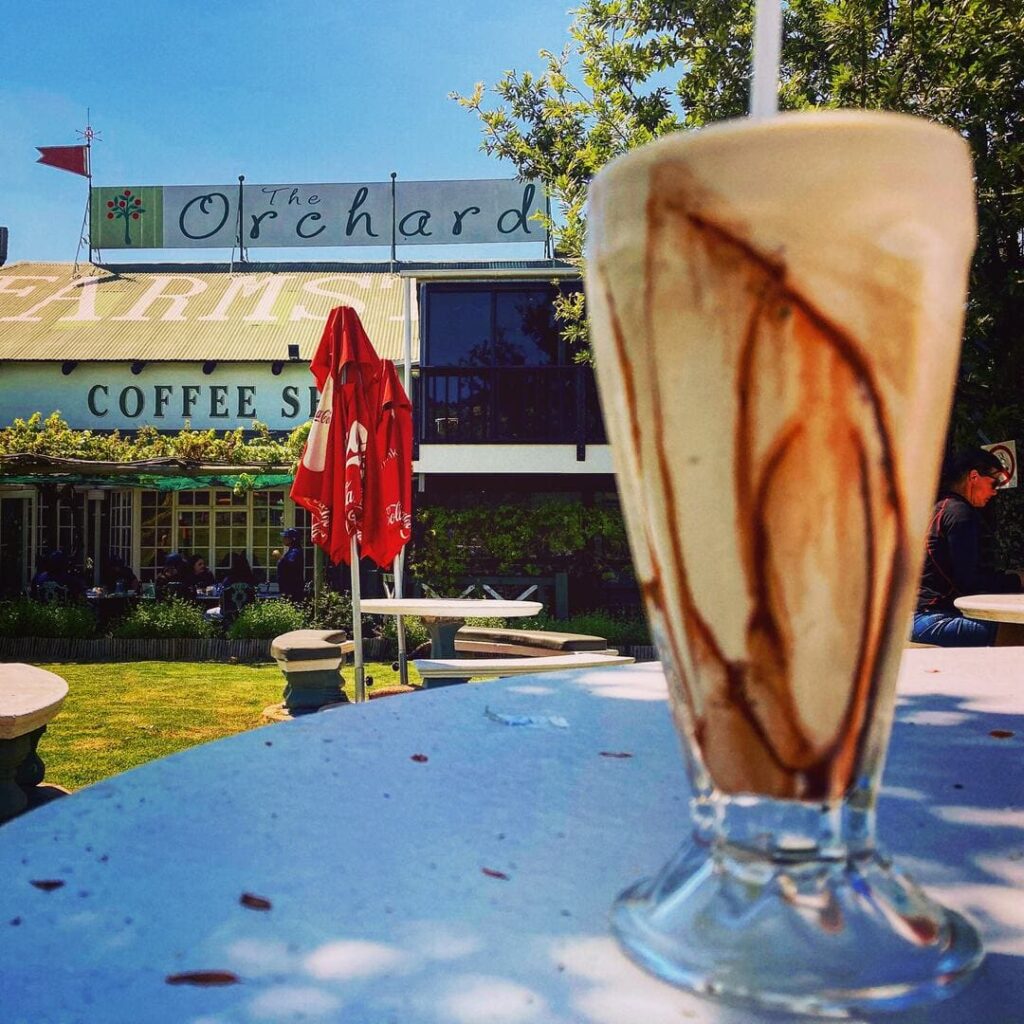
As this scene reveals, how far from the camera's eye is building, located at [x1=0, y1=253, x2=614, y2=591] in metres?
14.2

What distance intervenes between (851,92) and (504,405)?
829 centimetres

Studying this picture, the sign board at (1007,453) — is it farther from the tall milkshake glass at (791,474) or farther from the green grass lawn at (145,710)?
the tall milkshake glass at (791,474)

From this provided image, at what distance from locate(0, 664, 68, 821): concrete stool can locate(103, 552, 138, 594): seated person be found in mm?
10723

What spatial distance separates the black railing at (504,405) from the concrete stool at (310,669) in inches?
329

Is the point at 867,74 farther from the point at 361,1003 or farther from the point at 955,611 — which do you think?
the point at 361,1003

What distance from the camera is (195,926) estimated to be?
37 centimetres

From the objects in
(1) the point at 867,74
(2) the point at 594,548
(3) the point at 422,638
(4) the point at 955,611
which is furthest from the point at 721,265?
(2) the point at 594,548

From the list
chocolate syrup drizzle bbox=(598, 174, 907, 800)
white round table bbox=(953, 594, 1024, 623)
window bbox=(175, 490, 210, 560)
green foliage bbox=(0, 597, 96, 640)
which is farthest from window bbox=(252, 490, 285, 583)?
chocolate syrup drizzle bbox=(598, 174, 907, 800)

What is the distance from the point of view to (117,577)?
14648 mm

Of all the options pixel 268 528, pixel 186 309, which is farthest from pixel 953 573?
pixel 186 309

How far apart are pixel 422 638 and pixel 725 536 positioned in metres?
11.6

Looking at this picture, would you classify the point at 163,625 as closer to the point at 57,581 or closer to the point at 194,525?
the point at 57,581

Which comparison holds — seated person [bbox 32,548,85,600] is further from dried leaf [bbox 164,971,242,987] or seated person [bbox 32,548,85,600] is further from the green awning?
dried leaf [bbox 164,971,242,987]

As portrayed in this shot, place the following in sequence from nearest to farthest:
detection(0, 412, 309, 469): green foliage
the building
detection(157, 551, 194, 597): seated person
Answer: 1. detection(0, 412, 309, 469): green foliage
2. detection(157, 551, 194, 597): seated person
3. the building
